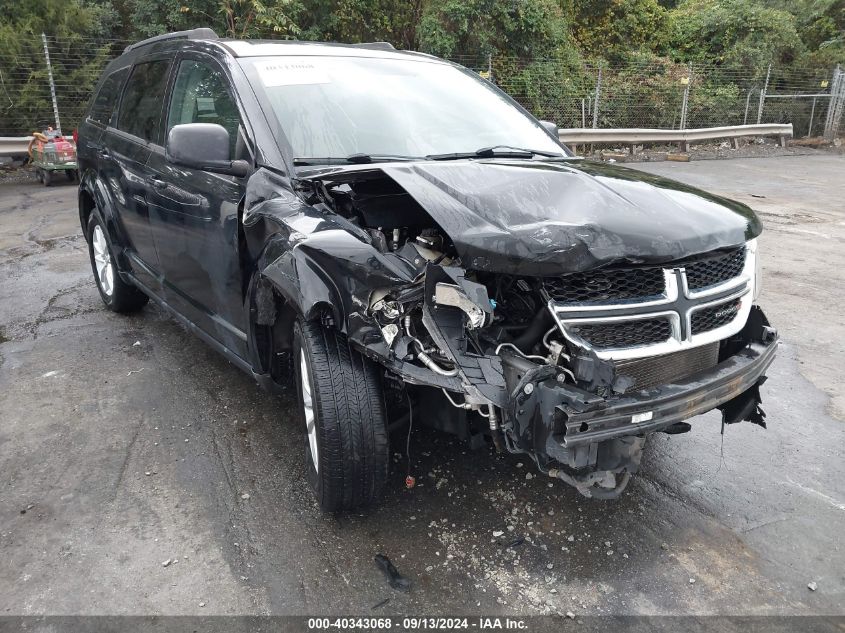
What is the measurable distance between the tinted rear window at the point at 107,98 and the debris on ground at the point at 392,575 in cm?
395

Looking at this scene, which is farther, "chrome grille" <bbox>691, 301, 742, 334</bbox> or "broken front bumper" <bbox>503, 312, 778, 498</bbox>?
"chrome grille" <bbox>691, 301, 742, 334</bbox>

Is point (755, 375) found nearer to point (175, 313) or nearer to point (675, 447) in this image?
point (675, 447)

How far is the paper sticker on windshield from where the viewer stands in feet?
10.8

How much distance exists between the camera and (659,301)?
2.33 meters

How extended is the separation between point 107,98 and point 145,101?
1.05 m

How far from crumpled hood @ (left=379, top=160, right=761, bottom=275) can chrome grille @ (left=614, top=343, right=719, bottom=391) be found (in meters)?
0.37

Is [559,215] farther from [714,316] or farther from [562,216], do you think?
[714,316]

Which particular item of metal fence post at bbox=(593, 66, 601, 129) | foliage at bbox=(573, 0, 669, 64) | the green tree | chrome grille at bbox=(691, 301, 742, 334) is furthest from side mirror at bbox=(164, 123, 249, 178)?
foliage at bbox=(573, 0, 669, 64)

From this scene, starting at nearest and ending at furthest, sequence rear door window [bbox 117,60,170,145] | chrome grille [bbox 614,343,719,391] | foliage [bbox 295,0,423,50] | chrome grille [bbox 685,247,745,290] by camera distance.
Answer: chrome grille [bbox 614,343,719,391] < chrome grille [bbox 685,247,745,290] < rear door window [bbox 117,60,170,145] < foliage [bbox 295,0,423,50]

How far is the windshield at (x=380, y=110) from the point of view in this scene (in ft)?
10.4

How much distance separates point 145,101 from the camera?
4285 mm

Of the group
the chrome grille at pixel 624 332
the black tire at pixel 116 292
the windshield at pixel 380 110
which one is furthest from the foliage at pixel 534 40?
the chrome grille at pixel 624 332

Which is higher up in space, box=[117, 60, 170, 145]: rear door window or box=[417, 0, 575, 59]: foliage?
box=[417, 0, 575, 59]: foliage

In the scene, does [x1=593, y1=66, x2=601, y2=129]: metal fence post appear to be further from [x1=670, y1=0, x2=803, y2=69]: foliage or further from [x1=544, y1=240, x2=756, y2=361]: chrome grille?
[x1=544, y1=240, x2=756, y2=361]: chrome grille
